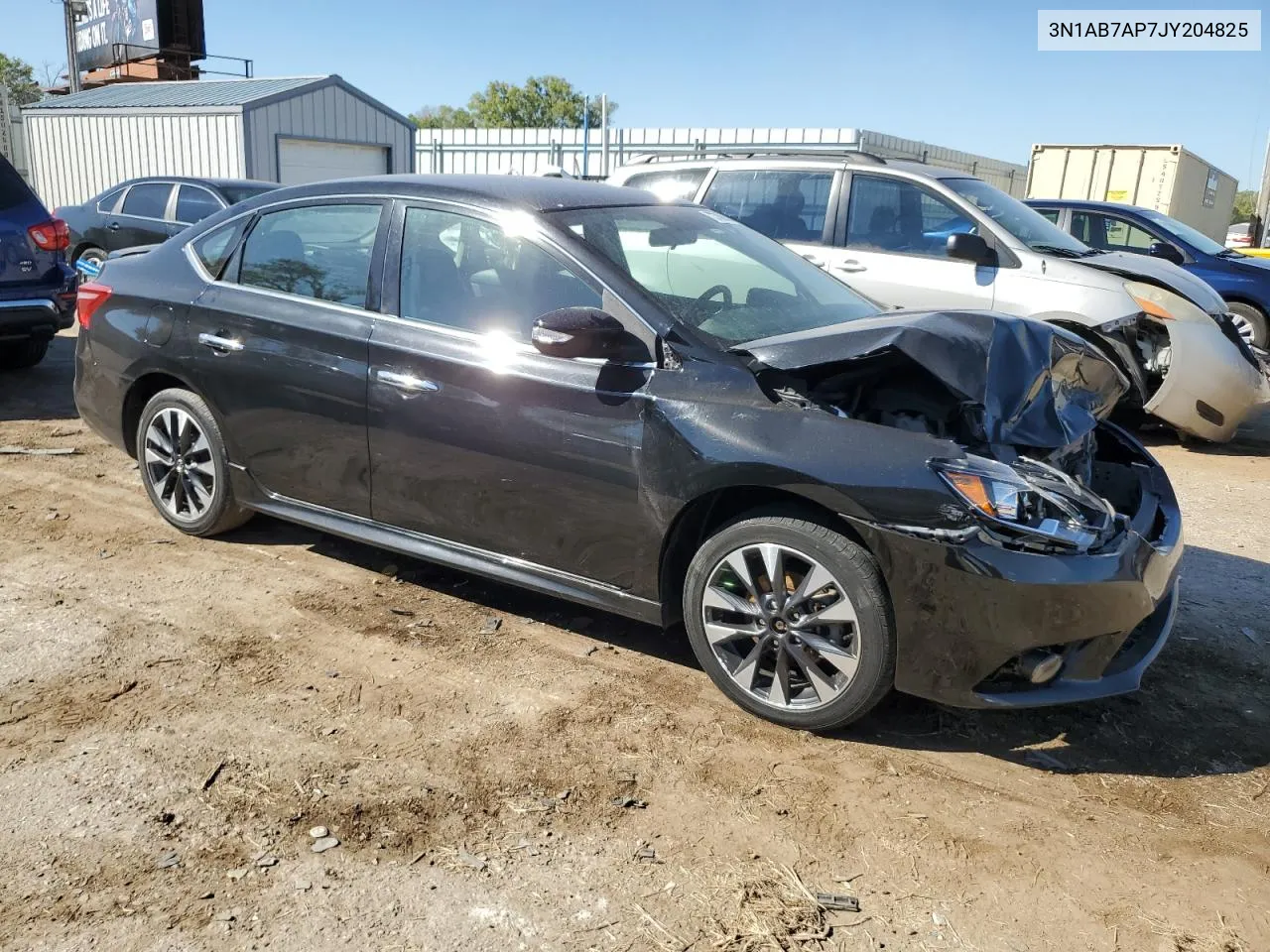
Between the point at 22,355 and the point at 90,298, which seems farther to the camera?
the point at 22,355

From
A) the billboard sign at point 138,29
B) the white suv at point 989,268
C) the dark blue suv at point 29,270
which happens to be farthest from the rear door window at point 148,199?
the billboard sign at point 138,29

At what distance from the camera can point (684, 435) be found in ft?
11.5

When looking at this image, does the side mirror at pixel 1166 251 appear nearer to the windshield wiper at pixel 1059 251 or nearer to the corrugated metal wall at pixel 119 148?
the windshield wiper at pixel 1059 251

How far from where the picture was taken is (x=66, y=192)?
71.6ft

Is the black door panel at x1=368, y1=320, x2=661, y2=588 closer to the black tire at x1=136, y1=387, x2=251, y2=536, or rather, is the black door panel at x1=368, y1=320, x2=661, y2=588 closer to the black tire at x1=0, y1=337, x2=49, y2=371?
the black tire at x1=136, y1=387, x2=251, y2=536

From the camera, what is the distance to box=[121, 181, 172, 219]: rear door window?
1205 centimetres

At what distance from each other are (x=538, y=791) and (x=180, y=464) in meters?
2.87

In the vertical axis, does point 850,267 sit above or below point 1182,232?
below

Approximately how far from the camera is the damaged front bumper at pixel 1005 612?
122 inches

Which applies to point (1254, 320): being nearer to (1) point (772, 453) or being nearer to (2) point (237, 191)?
(1) point (772, 453)

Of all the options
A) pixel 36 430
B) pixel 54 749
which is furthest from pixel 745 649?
pixel 36 430

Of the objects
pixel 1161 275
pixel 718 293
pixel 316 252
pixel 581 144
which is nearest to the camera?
pixel 718 293

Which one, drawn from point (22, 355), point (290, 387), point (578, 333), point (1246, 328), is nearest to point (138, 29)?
point (22, 355)

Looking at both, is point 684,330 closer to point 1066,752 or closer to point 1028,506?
point 1028,506
